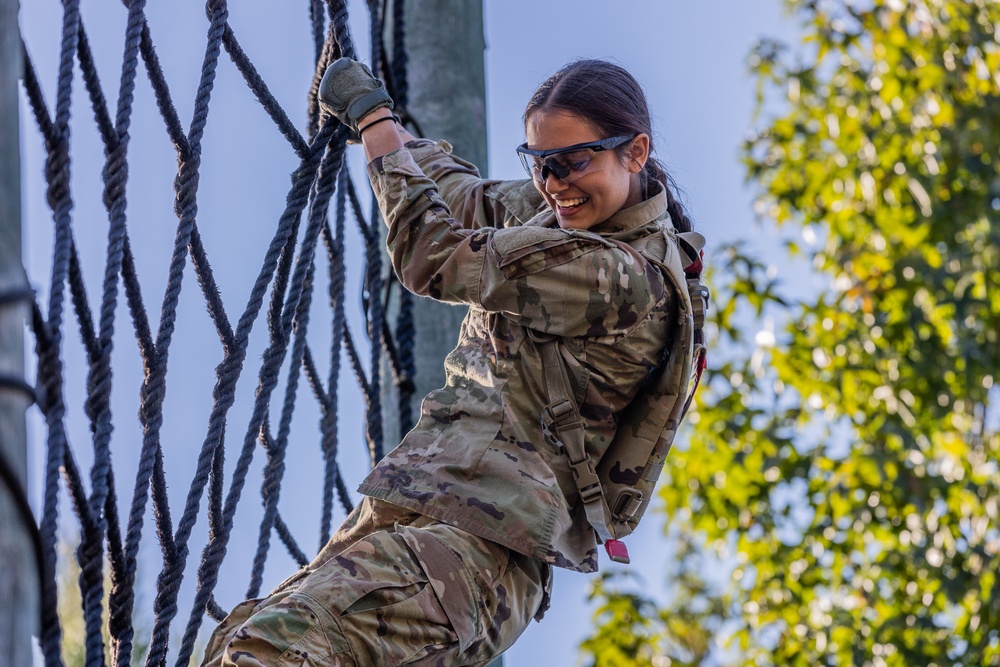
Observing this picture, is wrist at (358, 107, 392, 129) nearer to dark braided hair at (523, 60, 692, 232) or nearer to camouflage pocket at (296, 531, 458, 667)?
dark braided hair at (523, 60, 692, 232)

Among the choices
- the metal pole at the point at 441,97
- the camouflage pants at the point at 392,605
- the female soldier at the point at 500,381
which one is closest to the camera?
the camouflage pants at the point at 392,605

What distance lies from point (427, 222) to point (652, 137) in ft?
1.43

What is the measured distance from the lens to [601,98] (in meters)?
2.23

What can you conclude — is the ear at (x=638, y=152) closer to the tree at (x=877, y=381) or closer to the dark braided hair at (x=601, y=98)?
the dark braided hair at (x=601, y=98)

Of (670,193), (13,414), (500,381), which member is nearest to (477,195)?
(670,193)

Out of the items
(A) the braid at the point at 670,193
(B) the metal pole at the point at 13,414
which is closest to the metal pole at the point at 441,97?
(A) the braid at the point at 670,193

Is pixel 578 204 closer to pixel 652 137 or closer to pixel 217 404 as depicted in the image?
pixel 652 137

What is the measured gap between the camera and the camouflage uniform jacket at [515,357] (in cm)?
206

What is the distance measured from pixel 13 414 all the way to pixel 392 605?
0.73 m

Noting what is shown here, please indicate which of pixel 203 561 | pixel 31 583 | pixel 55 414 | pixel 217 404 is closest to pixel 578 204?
pixel 217 404

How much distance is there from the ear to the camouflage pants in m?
0.64

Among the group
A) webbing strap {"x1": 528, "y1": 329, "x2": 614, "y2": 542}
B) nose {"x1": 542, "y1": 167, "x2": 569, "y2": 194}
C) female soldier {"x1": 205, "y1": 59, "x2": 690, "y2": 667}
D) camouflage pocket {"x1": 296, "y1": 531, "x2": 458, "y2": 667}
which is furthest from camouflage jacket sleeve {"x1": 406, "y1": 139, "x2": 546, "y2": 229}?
camouflage pocket {"x1": 296, "y1": 531, "x2": 458, "y2": 667}

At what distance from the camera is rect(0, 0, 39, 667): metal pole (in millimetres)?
1296

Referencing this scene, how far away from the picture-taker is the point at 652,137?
232 centimetres
